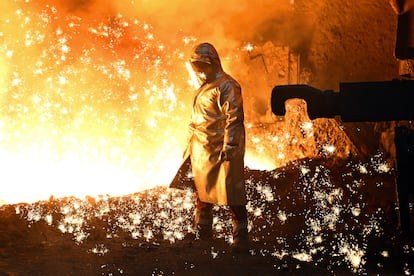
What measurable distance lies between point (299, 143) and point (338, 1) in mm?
2446

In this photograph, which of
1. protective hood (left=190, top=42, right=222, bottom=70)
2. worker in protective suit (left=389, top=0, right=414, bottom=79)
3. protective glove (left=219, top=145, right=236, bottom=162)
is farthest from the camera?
protective hood (left=190, top=42, right=222, bottom=70)

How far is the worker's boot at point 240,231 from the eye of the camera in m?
5.88

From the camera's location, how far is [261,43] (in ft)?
34.6

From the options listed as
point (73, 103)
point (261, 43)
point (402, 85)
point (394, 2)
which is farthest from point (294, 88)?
point (73, 103)

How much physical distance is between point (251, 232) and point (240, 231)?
3.19ft

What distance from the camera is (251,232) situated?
6.88 metres

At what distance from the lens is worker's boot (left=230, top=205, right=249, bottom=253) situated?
19.3 feet

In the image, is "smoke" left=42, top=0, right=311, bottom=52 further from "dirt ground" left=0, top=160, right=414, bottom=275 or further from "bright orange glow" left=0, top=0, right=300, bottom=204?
"dirt ground" left=0, top=160, right=414, bottom=275

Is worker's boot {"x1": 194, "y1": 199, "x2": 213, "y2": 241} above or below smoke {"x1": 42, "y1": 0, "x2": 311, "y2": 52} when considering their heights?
below

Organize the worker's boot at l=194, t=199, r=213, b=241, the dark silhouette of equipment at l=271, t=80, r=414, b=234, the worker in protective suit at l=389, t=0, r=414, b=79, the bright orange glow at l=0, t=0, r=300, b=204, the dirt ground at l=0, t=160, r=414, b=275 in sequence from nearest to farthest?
1. the dark silhouette of equipment at l=271, t=80, r=414, b=234
2. the worker in protective suit at l=389, t=0, r=414, b=79
3. the dirt ground at l=0, t=160, r=414, b=275
4. the worker's boot at l=194, t=199, r=213, b=241
5. the bright orange glow at l=0, t=0, r=300, b=204

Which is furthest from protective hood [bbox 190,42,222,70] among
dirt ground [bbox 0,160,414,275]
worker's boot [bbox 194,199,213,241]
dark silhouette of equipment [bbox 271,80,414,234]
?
dark silhouette of equipment [bbox 271,80,414,234]

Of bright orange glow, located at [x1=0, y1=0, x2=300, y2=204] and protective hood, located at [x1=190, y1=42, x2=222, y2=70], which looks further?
bright orange glow, located at [x1=0, y1=0, x2=300, y2=204]

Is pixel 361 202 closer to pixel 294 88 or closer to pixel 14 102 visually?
pixel 294 88

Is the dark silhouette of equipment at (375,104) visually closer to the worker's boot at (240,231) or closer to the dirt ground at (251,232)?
the dirt ground at (251,232)
